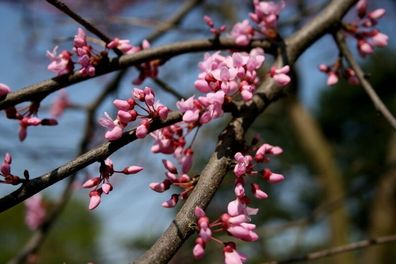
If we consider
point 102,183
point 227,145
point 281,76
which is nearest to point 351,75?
point 281,76

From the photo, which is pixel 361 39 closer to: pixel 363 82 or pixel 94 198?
pixel 363 82

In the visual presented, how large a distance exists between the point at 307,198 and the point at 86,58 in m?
11.1

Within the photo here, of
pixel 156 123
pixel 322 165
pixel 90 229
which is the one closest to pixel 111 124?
pixel 156 123

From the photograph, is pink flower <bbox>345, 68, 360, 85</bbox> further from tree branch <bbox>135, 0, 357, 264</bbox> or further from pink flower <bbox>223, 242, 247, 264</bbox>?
pink flower <bbox>223, 242, 247, 264</bbox>

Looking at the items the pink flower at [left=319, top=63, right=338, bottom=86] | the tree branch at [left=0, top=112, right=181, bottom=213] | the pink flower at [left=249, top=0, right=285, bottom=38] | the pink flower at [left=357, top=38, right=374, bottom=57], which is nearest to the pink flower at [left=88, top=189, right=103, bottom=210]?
the tree branch at [left=0, top=112, right=181, bottom=213]

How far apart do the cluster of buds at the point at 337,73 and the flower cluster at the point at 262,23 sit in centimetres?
27

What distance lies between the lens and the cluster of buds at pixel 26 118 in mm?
1239

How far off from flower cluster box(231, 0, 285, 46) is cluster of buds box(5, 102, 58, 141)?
2.15 ft

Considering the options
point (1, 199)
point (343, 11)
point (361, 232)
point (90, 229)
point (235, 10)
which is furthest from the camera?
point (90, 229)

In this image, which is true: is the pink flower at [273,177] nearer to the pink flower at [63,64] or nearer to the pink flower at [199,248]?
the pink flower at [199,248]

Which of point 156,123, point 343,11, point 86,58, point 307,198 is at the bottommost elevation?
point 156,123

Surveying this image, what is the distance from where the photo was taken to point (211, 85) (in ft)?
3.67

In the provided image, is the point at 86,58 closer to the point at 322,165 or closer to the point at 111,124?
the point at 111,124

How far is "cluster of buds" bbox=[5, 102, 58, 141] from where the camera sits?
1239 millimetres
